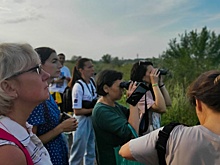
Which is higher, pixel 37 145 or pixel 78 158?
pixel 37 145

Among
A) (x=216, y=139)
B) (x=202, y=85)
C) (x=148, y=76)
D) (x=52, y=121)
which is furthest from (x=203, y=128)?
(x=148, y=76)

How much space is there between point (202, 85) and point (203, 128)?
8.7 inches

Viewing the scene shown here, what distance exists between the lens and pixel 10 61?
1.54m

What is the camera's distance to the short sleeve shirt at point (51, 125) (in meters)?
2.32

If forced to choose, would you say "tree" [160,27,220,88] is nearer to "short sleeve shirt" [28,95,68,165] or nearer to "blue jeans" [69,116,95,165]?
"blue jeans" [69,116,95,165]

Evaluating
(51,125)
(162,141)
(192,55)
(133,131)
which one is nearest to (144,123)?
(133,131)

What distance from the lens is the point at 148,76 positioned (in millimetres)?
3422

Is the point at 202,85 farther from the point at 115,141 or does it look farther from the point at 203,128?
the point at 115,141

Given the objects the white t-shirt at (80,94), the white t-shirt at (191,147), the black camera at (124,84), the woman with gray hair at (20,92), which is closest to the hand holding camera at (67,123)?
the black camera at (124,84)

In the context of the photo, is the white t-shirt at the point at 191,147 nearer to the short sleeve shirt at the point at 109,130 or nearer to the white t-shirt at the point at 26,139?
the white t-shirt at the point at 26,139

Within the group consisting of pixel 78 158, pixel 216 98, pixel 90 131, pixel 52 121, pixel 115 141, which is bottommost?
pixel 78 158

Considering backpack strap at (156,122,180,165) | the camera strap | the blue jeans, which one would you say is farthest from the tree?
backpack strap at (156,122,180,165)

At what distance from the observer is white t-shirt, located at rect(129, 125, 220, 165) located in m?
1.61

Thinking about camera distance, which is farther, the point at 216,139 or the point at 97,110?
the point at 97,110
